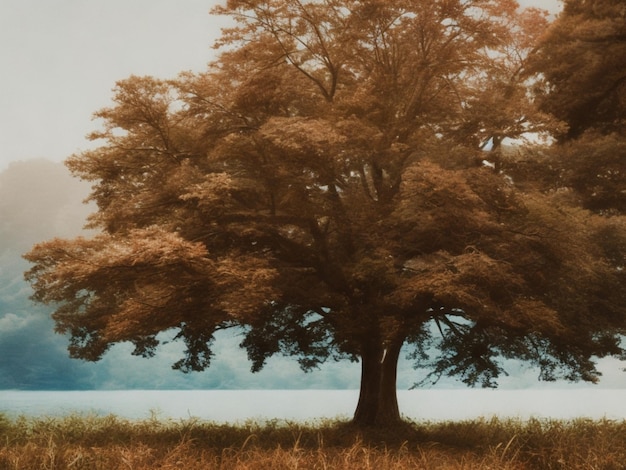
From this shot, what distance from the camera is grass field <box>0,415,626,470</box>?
960cm

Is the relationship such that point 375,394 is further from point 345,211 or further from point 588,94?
point 588,94

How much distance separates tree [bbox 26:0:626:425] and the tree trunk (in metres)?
0.06

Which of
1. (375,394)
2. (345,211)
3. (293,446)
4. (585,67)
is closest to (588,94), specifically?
(585,67)

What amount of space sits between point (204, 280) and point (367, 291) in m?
4.73

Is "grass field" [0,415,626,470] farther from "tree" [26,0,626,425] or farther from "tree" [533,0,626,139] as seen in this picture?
"tree" [533,0,626,139]

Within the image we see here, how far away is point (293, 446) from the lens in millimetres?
12734

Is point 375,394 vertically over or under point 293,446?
over

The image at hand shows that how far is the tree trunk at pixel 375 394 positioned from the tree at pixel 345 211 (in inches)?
2.3

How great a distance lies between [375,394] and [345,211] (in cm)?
546

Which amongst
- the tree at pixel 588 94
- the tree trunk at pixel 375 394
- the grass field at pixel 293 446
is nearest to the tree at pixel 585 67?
the tree at pixel 588 94

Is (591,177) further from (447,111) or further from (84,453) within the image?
(84,453)

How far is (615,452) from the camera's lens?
10.8 metres

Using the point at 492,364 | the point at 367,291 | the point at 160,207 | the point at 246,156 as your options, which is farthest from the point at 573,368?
the point at 160,207

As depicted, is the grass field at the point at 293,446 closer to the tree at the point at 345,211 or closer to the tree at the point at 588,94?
the tree at the point at 345,211
